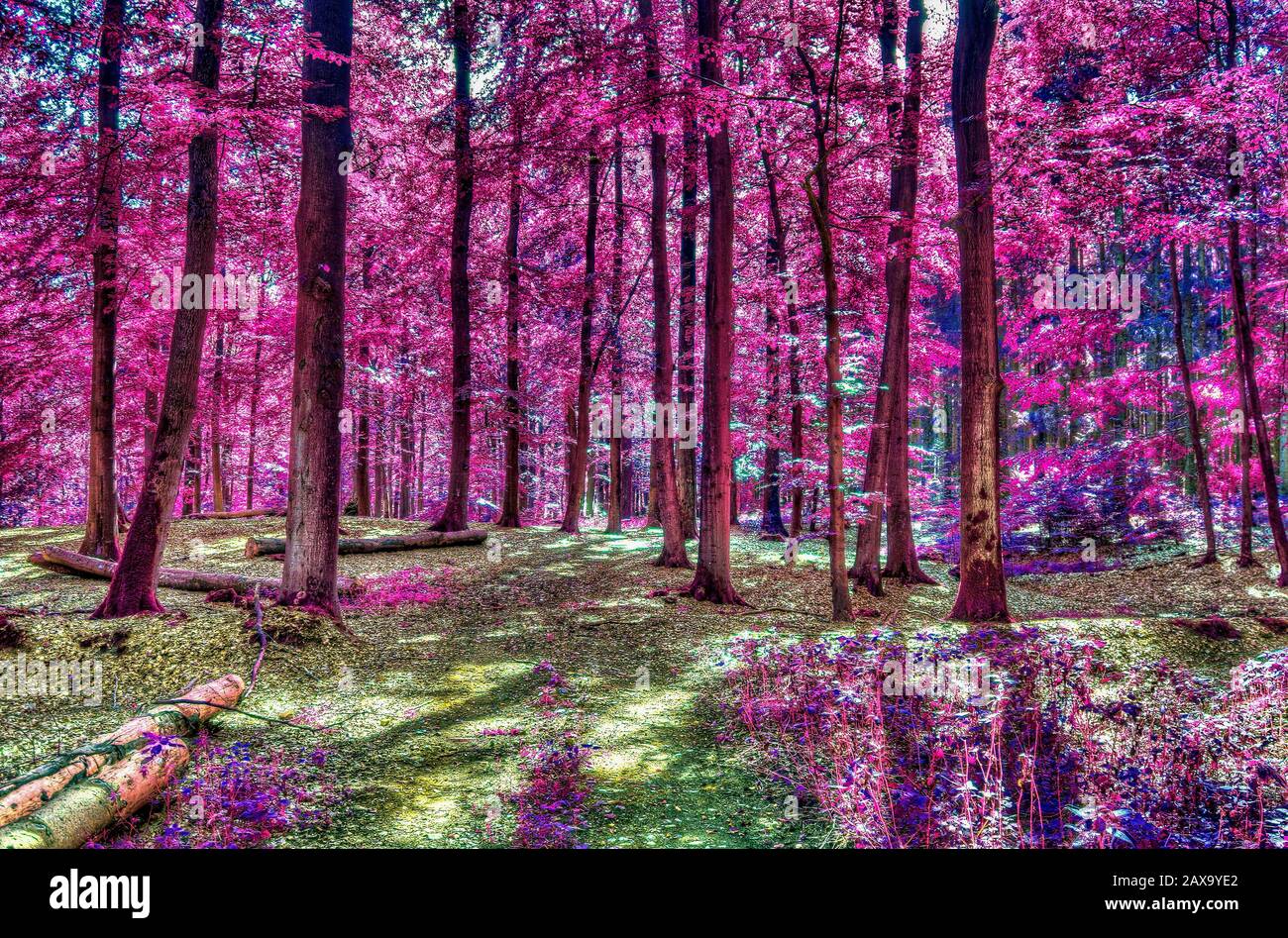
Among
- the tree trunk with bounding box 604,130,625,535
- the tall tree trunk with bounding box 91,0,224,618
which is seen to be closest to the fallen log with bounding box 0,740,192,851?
the tall tree trunk with bounding box 91,0,224,618

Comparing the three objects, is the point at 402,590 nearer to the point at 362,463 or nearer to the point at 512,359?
the point at 512,359

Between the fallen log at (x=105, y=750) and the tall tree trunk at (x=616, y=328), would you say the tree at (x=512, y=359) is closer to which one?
the tall tree trunk at (x=616, y=328)

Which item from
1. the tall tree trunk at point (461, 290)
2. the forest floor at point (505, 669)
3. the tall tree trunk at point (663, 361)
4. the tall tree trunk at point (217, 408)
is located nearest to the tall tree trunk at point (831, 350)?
the forest floor at point (505, 669)

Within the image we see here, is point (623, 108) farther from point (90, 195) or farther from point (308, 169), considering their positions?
point (90, 195)

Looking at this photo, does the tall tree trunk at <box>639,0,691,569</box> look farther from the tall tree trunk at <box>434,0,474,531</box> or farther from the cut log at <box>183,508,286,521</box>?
the cut log at <box>183,508,286,521</box>

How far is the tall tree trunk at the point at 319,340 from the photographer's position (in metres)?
7.46

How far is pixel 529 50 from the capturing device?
12.5 meters

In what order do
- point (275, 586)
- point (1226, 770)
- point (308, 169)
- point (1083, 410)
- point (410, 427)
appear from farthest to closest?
point (410, 427), point (1083, 410), point (275, 586), point (308, 169), point (1226, 770)

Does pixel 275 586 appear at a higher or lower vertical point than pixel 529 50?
lower

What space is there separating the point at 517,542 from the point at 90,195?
31.0ft

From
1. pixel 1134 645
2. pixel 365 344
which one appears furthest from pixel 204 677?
pixel 365 344

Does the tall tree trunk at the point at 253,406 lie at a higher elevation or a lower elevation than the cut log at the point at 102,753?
higher

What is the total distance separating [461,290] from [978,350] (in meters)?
11.1

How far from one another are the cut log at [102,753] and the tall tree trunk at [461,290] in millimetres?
9625
